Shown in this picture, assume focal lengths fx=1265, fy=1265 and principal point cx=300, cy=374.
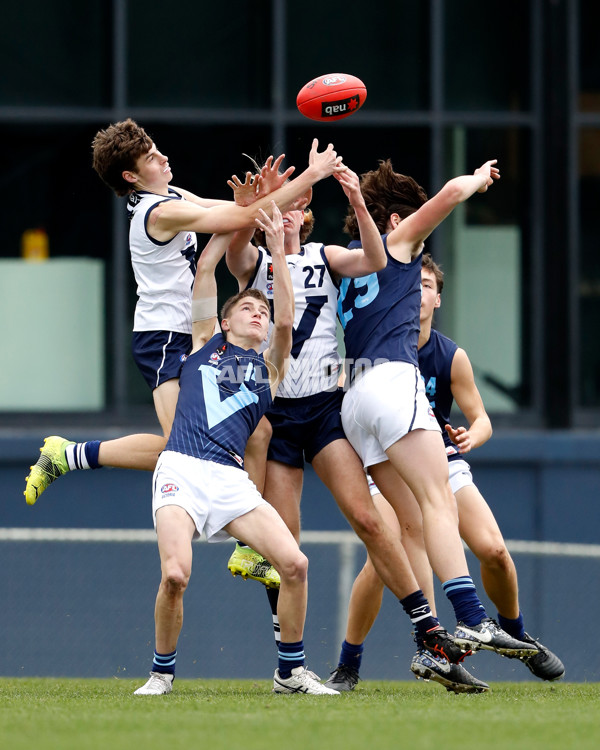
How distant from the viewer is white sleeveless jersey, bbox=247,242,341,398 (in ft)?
20.4

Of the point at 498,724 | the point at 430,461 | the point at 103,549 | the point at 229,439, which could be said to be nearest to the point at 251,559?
the point at 229,439

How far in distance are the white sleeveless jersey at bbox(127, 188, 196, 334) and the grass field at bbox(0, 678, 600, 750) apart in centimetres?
184

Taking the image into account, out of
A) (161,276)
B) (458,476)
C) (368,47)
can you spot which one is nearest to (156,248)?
(161,276)

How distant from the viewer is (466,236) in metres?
10.8

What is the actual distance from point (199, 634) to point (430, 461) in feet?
12.1

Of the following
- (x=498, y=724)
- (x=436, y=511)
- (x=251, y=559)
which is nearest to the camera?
(x=498, y=724)

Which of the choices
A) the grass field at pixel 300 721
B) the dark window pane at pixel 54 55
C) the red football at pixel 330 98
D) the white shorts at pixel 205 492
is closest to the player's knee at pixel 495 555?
the grass field at pixel 300 721

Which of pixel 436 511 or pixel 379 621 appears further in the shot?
pixel 379 621

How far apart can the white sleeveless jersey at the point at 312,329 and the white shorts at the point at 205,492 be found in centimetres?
59

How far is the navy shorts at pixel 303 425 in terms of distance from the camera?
6184 mm

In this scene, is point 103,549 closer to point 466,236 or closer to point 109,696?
point 109,696

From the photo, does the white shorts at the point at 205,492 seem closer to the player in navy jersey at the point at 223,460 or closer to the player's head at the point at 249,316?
the player in navy jersey at the point at 223,460

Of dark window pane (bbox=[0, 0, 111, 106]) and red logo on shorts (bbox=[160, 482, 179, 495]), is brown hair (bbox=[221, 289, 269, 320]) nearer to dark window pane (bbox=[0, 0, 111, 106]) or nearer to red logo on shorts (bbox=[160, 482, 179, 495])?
red logo on shorts (bbox=[160, 482, 179, 495])

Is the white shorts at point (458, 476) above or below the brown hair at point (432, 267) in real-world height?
below
